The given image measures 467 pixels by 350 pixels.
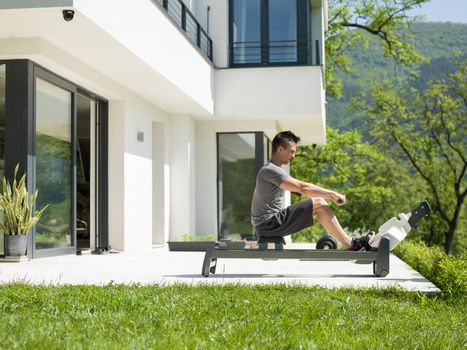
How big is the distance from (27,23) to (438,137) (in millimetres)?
28943

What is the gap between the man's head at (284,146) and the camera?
795cm

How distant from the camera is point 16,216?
33.0ft

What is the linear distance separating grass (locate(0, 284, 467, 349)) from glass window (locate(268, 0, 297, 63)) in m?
11.8

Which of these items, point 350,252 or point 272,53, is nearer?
point 350,252

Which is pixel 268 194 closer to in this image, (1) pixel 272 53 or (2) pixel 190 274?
(2) pixel 190 274

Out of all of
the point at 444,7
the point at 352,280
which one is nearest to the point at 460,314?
the point at 352,280

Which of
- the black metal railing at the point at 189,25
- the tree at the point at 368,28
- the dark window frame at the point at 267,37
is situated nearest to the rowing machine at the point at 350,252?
the black metal railing at the point at 189,25

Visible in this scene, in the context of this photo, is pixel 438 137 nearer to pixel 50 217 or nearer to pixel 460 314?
pixel 50 217

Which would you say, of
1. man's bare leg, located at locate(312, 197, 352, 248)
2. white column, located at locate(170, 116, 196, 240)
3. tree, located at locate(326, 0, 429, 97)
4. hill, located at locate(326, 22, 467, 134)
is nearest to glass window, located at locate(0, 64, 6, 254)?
man's bare leg, located at locate(312, 197, 352, 248)

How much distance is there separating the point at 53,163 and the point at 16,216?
1.55 meters

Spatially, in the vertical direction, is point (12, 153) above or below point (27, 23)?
below

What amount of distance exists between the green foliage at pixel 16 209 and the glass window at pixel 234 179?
858 centimetres

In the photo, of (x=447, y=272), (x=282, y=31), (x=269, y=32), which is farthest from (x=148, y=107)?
(x=447, y=272)

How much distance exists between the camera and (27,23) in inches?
366
